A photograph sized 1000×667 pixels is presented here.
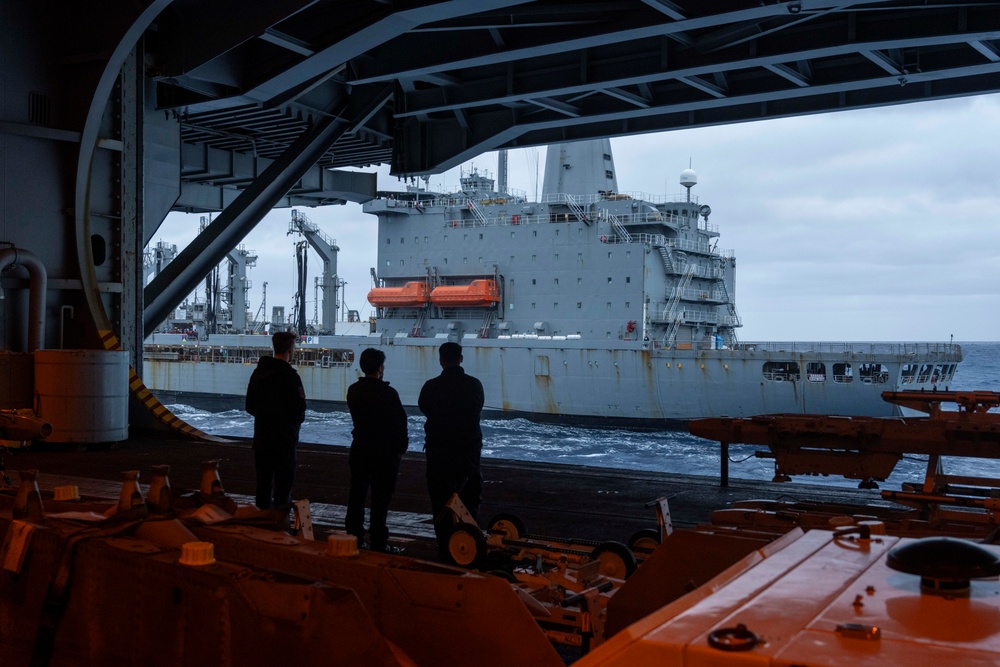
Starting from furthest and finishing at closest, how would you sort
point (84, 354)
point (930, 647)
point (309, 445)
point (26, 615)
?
point (309, 445) < point (84, 354) < point (26, 615) < point (930, 647)

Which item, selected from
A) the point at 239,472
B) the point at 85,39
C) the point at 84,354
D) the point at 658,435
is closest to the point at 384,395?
the point at 239,472

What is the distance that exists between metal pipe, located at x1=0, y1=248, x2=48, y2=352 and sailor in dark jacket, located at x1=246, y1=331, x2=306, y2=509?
519 cm

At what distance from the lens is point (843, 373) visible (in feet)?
89.1

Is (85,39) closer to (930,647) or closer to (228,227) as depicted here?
(228,227)

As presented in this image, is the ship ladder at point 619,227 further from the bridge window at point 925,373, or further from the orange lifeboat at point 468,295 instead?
the bridge window at point 925,373

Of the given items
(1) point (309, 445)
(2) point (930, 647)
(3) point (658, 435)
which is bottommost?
(3) point (658, 435)

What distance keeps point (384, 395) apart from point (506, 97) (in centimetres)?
736

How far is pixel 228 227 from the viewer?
11.5 meters

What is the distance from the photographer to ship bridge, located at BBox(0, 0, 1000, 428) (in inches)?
354

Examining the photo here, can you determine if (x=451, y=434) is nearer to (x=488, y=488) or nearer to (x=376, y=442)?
(x=376, y=442)

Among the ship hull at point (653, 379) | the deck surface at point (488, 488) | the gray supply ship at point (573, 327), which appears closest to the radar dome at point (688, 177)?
the gray supply ship at point (573, 327)

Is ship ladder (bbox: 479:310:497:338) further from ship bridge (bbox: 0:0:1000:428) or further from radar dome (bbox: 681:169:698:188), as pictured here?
ship bridge (bbox: 0:0:1000:428)

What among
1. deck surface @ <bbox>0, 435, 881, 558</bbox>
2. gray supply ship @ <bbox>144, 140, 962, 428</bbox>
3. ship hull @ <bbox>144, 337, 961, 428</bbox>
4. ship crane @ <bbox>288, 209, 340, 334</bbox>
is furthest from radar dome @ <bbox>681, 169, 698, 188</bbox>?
deck surface @ <bbox>0, 435, 881, 558</bbox>

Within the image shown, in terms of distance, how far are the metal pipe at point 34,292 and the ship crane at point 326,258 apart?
3242 cm
